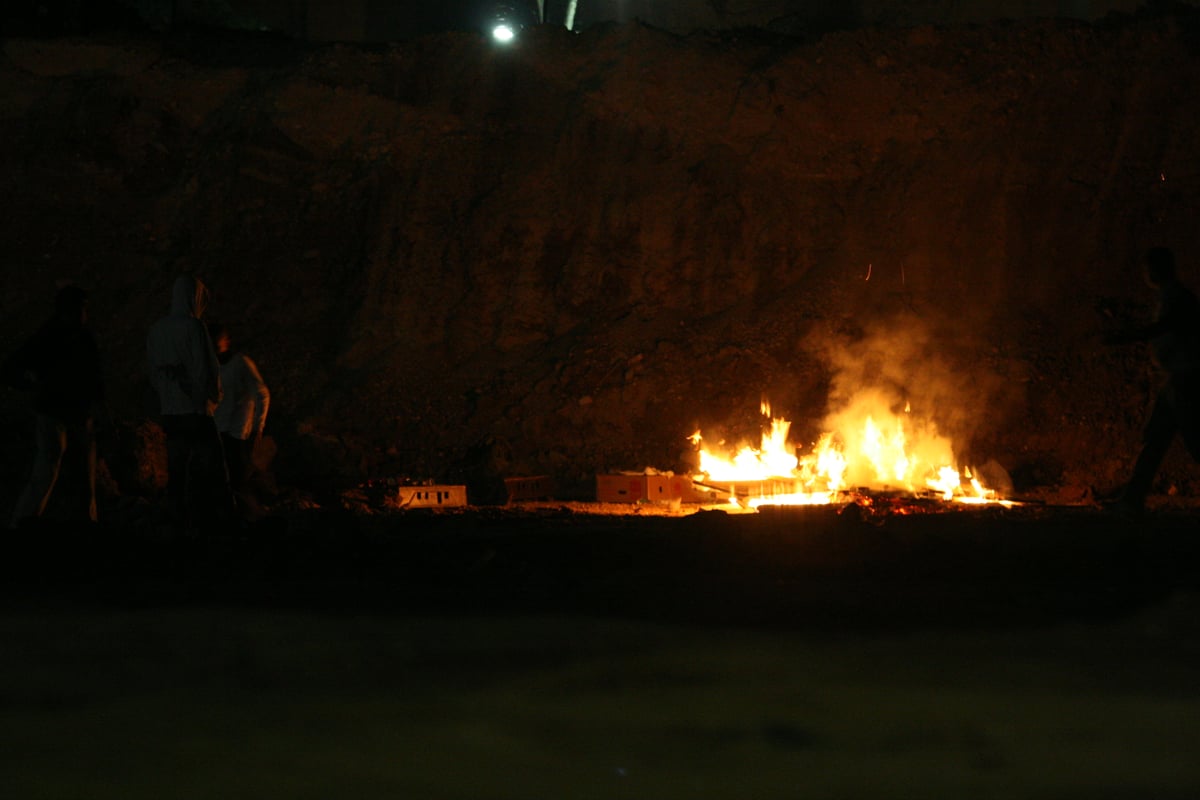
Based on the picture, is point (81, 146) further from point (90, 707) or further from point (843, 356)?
point (90, 707)

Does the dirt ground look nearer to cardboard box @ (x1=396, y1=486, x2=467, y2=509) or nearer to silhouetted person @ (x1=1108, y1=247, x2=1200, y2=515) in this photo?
cardboard box @ (x1=396, y1=486, x2=467, y2=509)

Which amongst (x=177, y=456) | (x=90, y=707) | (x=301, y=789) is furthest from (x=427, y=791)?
(x=177, y=456)

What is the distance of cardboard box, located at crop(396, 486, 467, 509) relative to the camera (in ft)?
42.4

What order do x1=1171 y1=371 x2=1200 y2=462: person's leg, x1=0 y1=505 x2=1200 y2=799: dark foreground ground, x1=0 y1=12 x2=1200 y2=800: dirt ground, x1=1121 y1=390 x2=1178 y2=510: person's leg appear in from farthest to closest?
1. x1=1121 y1=390 x2=1178 y2=510: person's leg
2. x1=1171 y1=371 x2=1200 y2=462: person's leg
3. x1=0 y1=12 x2=1200 y2=800: dirt ground
4. x1=0 y1=505 x2=1200 y2=799: dark foreground ground

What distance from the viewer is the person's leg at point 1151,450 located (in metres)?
8.40

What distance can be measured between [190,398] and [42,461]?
1117mm

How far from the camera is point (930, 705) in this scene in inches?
187

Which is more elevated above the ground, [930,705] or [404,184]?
[404,184]

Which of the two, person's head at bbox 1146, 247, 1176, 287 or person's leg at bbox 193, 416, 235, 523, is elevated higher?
person's head at bbox 1146, 247, 1176, 287

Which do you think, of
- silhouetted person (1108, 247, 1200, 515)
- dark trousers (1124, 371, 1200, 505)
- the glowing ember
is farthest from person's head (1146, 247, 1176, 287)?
the glowing ember

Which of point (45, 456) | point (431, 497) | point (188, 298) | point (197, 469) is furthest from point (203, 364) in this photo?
point (431, 497)

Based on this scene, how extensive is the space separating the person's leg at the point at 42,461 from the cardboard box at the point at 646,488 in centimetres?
632

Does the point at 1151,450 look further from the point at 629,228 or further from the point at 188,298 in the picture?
the point at 629,228

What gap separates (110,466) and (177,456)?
410 centimetres
